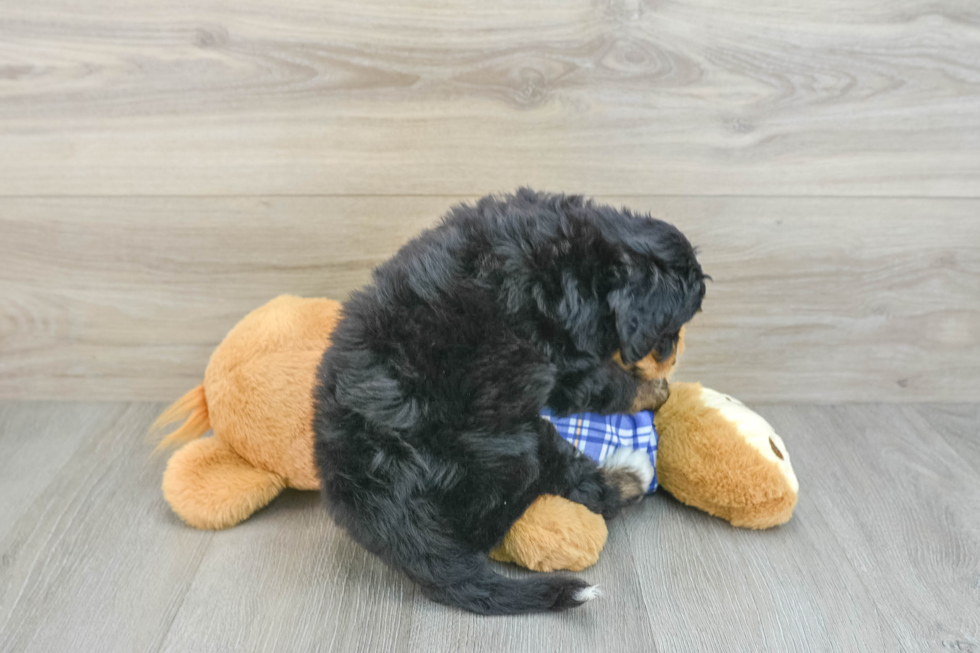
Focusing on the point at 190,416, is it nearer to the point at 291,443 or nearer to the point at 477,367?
the point at 291,443

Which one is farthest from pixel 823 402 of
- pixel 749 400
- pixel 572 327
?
pixel 572 327

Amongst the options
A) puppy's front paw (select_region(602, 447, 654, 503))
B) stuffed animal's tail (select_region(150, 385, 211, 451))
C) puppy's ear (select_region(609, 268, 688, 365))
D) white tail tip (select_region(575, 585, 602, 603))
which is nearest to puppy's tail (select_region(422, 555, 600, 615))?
white tail tip (select_region(575, 585, 602, 603))

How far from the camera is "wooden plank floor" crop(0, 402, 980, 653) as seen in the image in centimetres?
68

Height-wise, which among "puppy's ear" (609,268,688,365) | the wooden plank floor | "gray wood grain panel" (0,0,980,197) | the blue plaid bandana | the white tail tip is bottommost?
the wooden plank floor

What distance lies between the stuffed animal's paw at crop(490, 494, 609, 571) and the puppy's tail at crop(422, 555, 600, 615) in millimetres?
42

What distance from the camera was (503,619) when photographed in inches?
27.1

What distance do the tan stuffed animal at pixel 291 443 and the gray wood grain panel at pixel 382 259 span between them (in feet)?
0.52

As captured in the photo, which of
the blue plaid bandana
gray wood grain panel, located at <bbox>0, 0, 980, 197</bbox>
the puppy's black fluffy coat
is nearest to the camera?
the puppy's black fluffy coat

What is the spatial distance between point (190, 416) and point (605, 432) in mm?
570

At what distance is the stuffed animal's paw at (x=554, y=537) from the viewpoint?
0.72 metres

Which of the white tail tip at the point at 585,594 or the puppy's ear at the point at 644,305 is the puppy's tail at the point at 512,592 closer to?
the white tail tip at the point at 585,594

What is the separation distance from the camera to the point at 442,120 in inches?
37.5

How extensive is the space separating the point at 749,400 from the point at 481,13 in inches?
29.0

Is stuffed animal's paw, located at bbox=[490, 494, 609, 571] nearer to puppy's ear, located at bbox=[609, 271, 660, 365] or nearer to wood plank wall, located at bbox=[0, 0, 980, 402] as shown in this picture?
puppy's ear, located at bbox=[609, 271, 660, 365]
